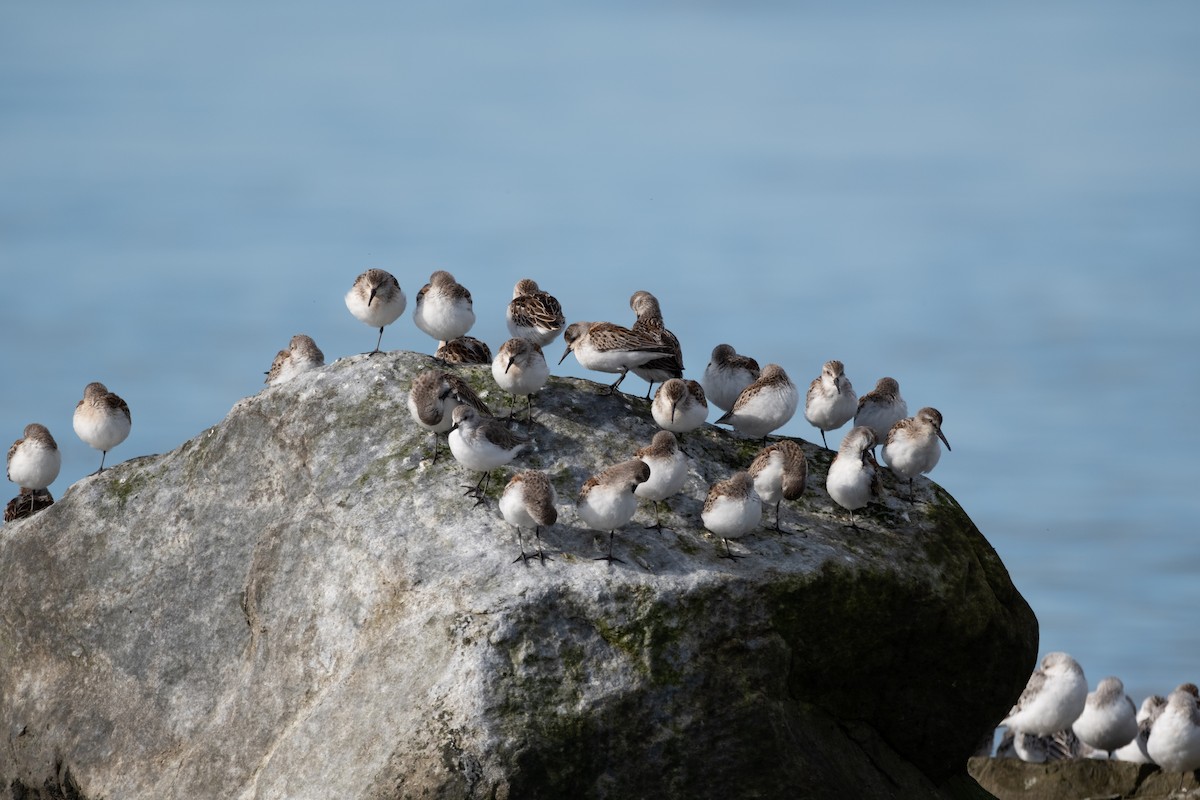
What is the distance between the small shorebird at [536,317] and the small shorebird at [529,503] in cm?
401

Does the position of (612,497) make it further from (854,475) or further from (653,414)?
(854,475)

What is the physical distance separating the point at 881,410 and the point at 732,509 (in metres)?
4.36

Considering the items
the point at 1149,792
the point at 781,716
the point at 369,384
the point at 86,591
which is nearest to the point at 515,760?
the point at 781,716

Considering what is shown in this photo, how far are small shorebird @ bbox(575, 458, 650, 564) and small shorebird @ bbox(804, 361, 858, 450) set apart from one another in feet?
13.2

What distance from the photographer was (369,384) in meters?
16.0

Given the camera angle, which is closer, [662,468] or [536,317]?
[662,468]

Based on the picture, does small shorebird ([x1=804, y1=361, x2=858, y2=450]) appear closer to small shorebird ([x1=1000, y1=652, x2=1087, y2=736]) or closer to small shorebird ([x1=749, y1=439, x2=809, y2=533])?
small shorebird ([x1=749, y1=439, x2=809, y2=533])

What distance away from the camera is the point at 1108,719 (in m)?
25.1

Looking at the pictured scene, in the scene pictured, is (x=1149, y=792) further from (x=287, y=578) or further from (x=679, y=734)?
(x=287, y=578)

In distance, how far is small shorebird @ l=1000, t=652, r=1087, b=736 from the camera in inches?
948

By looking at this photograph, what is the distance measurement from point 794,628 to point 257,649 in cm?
505

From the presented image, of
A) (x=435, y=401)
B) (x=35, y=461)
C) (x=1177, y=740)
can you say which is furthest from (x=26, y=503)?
(x=1177, y=740)

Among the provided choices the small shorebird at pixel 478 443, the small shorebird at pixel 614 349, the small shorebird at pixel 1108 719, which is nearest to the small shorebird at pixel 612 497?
the small shorebird at pixel 478 443

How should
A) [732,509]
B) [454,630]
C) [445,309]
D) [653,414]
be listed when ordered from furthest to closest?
[445,309] < [653,414] < [732,509] < [454,630]
